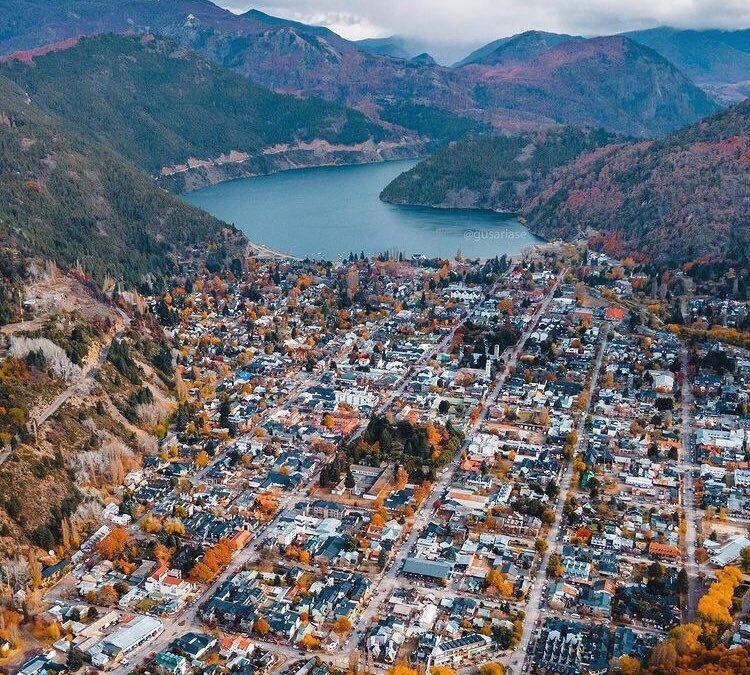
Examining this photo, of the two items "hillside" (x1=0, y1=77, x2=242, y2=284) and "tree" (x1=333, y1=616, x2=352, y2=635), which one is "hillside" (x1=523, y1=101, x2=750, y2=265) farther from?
"tree" (x1=333, y1=616, x2=352, y2=635)

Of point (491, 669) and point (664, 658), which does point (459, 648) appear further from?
point (664, 658)

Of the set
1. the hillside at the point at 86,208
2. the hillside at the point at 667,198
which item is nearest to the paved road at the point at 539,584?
the hillside at the point at 667,198

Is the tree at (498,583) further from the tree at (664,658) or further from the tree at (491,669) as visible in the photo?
the tree at (664,658)

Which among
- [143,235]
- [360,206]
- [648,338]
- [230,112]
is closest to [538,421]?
[648,338]

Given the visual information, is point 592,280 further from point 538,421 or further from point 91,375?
point 91,375

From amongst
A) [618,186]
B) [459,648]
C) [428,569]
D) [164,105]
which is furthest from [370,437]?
[164,105]
